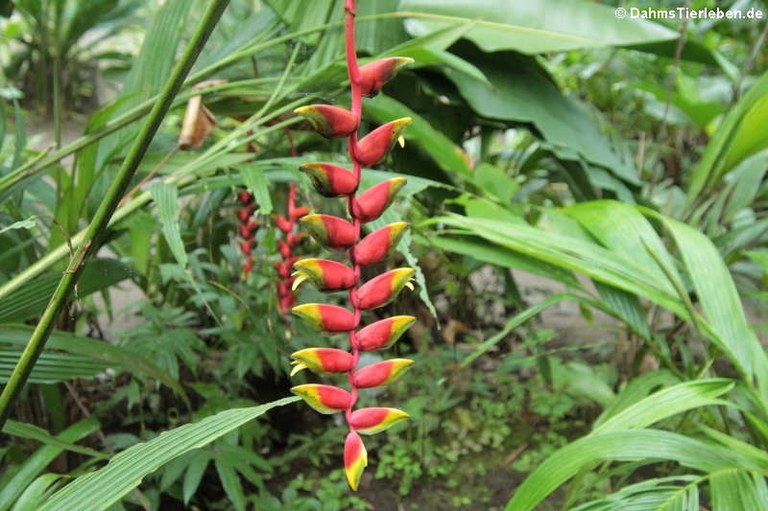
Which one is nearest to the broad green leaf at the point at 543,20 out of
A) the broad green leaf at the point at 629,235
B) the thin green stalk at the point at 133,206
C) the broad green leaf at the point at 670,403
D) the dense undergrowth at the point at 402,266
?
the dense undergrowth at the point at 402,266

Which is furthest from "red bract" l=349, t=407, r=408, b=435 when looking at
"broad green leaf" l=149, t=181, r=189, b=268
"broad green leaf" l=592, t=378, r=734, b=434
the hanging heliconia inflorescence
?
"broad green leaf" l=592, t=378, r=734, b=434

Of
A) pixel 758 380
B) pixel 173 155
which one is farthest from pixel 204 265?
pixel 758 380

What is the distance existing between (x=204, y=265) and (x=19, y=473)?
1.48 ft

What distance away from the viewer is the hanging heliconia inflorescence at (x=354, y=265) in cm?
31

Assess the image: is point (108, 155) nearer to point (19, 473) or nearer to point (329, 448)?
point (19, 473)

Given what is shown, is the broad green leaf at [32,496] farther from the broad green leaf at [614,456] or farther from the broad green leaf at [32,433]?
the broad green leaf at [614,456]

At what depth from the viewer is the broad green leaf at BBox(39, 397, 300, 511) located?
39 centimetres

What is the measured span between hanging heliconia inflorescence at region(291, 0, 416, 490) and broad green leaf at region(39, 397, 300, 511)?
0.24 feet

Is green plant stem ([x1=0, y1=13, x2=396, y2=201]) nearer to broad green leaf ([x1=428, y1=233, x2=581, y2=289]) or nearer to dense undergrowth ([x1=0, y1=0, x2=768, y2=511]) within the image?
dense undergrowth ([x1=0, y1=0, x2=768, y2=511])

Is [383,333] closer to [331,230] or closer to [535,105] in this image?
[331,230]

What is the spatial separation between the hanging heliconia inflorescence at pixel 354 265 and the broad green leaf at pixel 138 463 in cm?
7

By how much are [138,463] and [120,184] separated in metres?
0.16

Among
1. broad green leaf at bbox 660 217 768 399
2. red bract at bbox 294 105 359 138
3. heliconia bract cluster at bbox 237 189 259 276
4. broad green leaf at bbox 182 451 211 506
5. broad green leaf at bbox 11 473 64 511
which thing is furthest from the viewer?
heliconia bract cluster at bbox 237 189 259 276

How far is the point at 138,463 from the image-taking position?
41 centimetres
